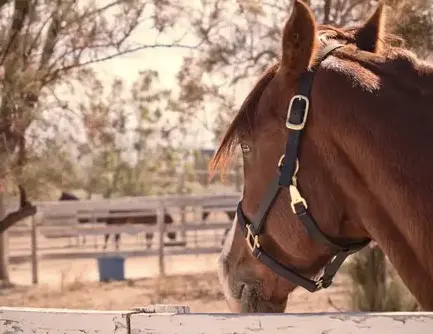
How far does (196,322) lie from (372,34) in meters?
1.06

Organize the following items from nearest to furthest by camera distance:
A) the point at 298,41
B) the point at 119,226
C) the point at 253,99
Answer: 1. the point at 298,41
2. the point at 253,99
3. the point at 119,226

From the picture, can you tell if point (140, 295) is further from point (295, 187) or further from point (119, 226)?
point (295, 187)

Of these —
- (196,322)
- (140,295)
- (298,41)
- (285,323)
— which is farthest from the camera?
(140,295)

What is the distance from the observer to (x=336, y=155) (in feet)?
6.27

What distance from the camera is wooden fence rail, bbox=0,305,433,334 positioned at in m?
1.57

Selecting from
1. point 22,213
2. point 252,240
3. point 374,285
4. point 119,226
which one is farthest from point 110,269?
point 252,240

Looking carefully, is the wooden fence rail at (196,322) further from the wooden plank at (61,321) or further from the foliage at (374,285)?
the foliage at (374,285)

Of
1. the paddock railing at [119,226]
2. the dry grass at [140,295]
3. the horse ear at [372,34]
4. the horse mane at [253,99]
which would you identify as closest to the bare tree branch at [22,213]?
the dry grass at [140,295]

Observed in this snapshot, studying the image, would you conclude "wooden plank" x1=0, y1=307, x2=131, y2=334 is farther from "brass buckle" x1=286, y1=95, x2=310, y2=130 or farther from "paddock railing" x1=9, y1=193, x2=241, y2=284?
"paddock railing" x1=9, y1=193, x2=241, y2=284

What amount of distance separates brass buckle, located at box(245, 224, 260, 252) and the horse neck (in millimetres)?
325

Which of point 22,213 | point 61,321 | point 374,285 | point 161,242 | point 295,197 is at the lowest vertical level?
point 161,242

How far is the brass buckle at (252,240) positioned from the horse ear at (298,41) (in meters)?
0.52

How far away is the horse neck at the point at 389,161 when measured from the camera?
70.4 inches

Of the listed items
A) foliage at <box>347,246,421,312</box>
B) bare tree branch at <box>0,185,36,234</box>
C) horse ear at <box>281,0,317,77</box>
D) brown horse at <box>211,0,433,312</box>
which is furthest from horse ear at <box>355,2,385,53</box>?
bare tree branch at <box>0,185,36,234</box>
